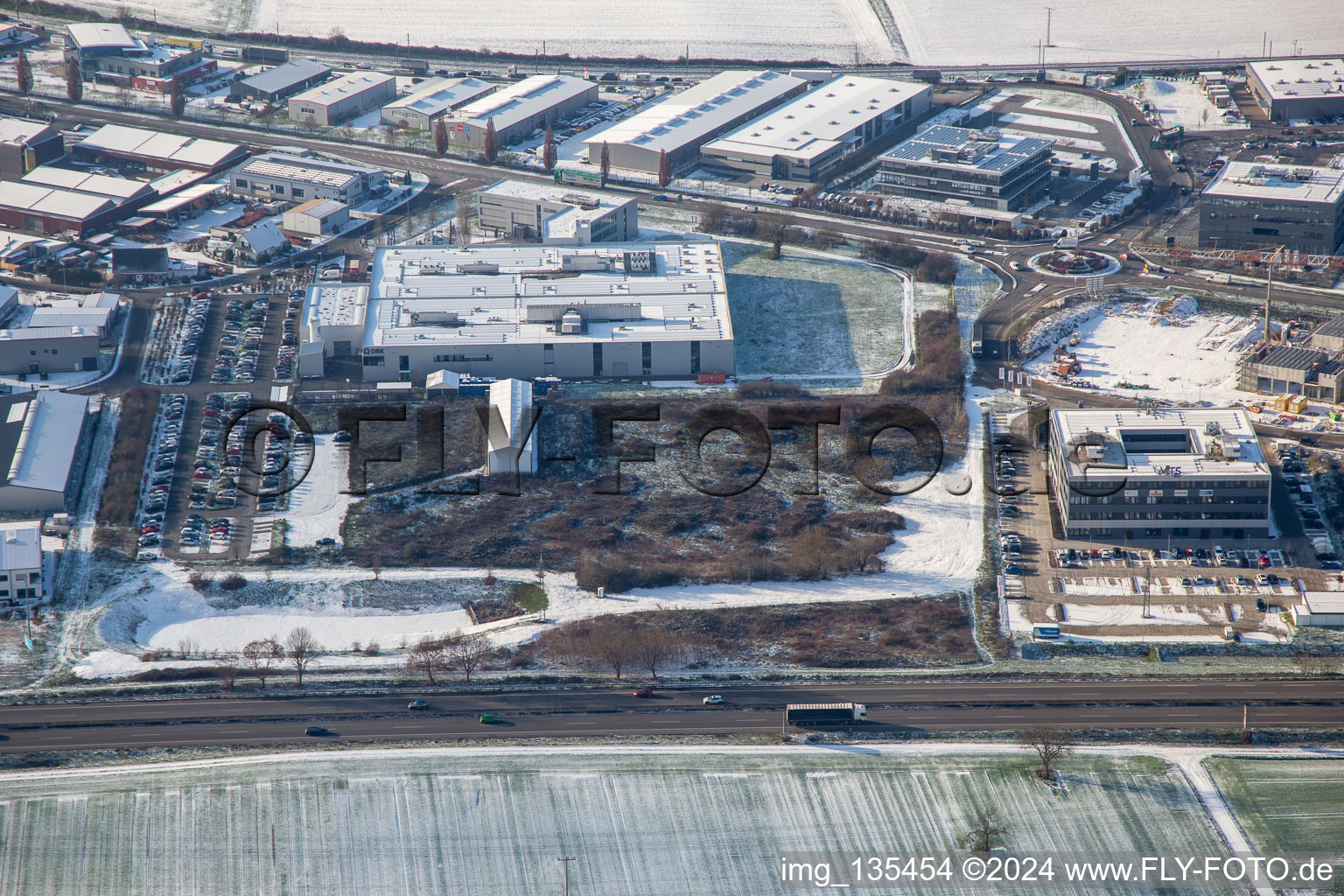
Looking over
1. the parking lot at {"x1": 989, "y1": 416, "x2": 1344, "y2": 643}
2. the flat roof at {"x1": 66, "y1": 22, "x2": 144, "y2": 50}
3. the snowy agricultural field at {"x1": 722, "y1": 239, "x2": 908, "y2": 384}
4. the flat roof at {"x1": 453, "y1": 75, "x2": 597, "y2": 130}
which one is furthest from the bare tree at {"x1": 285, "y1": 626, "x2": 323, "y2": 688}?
the flat roof at {"x1": 66, "y1": 22, "x2": 144, "y2": 50}

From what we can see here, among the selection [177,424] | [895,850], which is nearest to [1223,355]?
[895,850]

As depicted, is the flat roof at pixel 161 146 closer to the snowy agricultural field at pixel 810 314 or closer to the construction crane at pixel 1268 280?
the snowy agricultural field at pixel 810 314

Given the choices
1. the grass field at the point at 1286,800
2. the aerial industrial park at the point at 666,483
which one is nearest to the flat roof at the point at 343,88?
the aerial industrial park at the point at 666,483

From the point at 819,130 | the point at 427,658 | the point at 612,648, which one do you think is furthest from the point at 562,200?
the point at 612,648

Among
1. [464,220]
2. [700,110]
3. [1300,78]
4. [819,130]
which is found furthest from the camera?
[1300,78]

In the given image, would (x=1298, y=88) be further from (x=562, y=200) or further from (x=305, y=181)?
(x=305, y=181)

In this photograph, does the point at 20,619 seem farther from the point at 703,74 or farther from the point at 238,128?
the point at 703,74
